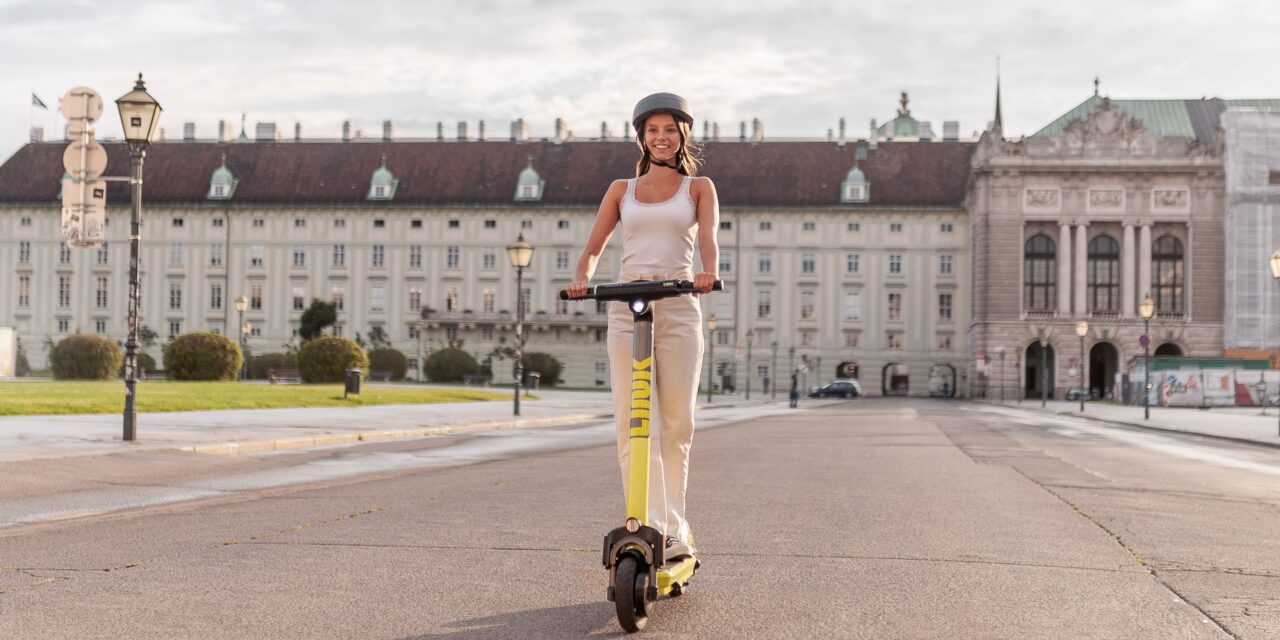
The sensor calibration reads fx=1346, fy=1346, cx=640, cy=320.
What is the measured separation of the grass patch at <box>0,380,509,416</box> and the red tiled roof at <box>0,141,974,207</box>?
5845 cm

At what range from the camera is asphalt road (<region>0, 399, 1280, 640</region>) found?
5.88 m

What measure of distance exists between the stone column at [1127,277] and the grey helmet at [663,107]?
297ft

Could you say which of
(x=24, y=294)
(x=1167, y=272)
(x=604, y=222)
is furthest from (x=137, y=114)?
(x=24, y=294)

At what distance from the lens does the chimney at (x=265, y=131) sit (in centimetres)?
10588

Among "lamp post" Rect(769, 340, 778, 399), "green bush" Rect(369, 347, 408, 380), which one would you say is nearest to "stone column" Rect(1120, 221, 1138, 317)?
"lamp post" Rect(769, 340, 778, 399)

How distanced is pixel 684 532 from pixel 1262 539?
5190mm

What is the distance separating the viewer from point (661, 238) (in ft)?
19.6

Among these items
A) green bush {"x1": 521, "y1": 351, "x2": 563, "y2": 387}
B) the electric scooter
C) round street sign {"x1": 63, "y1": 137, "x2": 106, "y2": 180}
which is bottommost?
green bush {"x1": 521, "y1": 351, "x2": 563, "y2": 387}

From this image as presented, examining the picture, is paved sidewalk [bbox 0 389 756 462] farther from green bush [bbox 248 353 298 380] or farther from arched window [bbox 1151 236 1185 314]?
arched window [bbox 1151 236 1185 314]

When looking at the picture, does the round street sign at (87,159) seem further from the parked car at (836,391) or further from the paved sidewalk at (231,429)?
the parked car at (836,391)

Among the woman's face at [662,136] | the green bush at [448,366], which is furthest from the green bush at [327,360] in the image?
the woman's face at [662,136]

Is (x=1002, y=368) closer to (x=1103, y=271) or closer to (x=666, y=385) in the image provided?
(x=1103, y=271)

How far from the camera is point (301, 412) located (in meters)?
29.3

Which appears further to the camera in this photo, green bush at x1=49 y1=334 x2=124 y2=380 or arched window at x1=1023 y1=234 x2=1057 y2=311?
arched window at x1=1023 y1=234 x2=1057 y2=311
